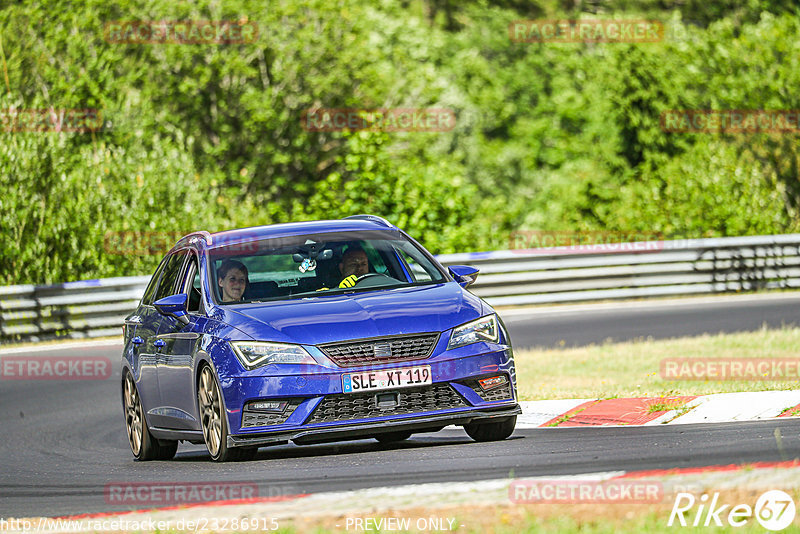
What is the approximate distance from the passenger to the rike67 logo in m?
4.19

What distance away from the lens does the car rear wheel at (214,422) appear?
8711 mm

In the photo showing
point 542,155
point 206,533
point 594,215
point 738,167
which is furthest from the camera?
point 542,155

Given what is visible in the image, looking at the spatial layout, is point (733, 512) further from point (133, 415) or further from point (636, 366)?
point (636, 366)

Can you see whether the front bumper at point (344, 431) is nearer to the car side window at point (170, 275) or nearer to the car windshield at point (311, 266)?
the car windshield at point (311, 266)

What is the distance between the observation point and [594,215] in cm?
3616

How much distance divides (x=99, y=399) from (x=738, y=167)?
18402mm

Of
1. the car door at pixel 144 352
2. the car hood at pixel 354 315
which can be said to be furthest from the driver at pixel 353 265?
the car door at pixel 144 352

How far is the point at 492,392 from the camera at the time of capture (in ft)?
29.0

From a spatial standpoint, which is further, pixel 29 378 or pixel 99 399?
pixel 29 378

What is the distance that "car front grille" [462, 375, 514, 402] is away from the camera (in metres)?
8.70

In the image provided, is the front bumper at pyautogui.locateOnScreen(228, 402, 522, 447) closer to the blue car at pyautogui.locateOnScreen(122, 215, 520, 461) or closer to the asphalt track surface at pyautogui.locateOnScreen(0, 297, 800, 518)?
the blue car at pyautogui.locateOnScreen(122, 215, 520, 461)

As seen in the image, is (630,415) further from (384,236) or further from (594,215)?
(594,215)

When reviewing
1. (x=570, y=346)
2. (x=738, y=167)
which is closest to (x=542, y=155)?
(x=738, y=167)

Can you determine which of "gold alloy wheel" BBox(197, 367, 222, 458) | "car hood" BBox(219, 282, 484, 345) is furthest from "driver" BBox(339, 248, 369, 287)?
"gold alloy wheel" BBox(197, 367, 222, 458)
